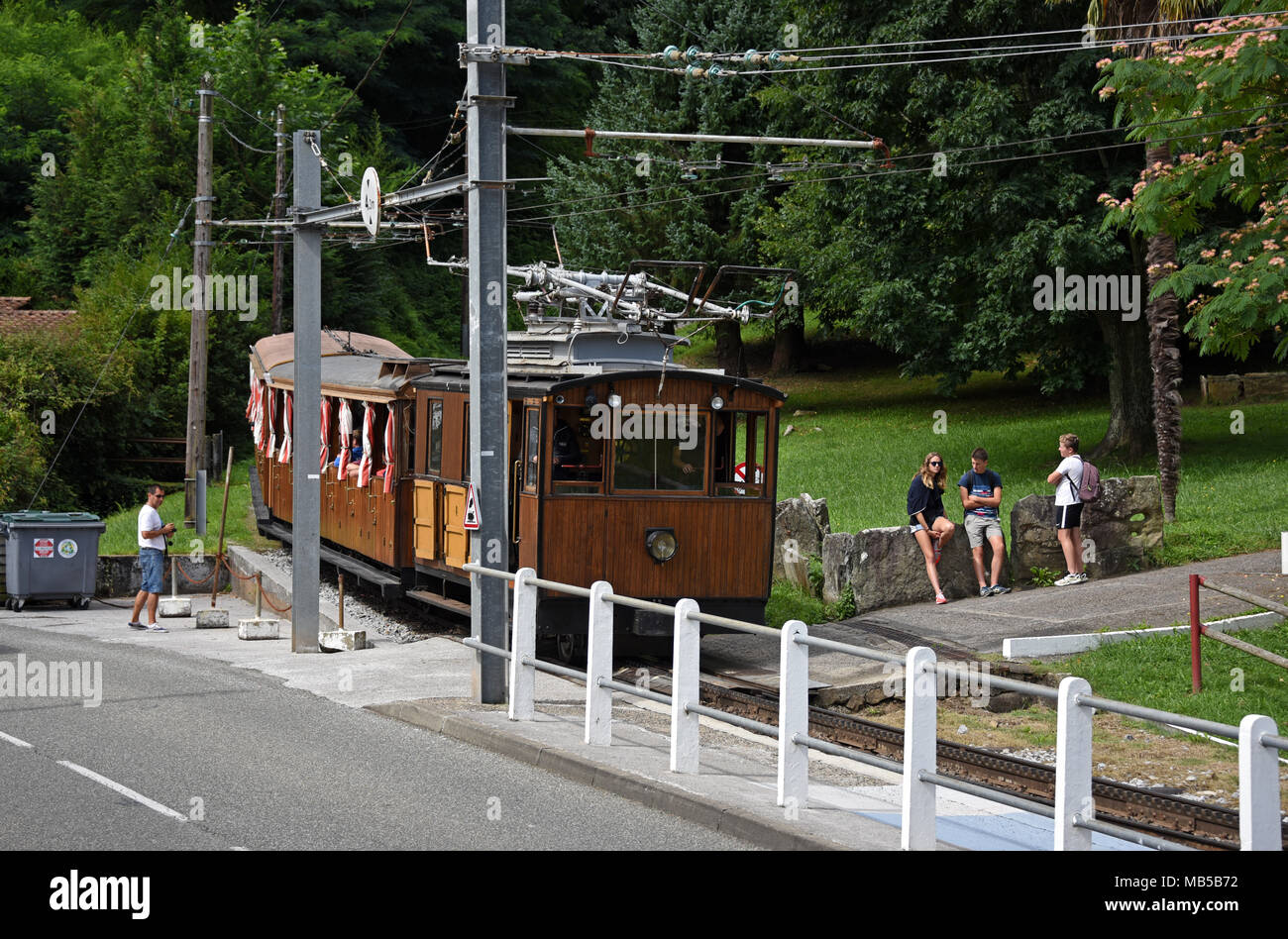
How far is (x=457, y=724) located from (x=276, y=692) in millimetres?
2952

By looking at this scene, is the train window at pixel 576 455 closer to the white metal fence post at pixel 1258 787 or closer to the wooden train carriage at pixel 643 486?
the wooden train carriage at pixel 643 486

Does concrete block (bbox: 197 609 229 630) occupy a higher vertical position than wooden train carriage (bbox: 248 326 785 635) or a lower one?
lower

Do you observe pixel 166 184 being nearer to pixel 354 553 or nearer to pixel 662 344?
pixel 354 553

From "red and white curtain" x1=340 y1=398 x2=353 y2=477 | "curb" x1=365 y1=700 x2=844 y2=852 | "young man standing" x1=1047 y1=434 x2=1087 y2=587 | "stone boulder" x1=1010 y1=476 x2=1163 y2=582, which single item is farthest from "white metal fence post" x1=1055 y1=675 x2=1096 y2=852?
"red and white curtain" x1=340 y1=398 x2=353 y2=477

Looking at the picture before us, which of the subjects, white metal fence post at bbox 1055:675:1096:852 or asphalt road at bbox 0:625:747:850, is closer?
white metal fence post at bbox 1055:675:1096:852

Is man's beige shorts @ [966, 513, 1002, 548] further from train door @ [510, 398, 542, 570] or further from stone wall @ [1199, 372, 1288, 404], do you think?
stone wall @ [1199, 372, 1288, 404]

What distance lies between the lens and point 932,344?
32.7 meters

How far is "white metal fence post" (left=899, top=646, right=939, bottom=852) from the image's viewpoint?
25.1 feet

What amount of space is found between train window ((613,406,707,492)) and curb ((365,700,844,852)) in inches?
164

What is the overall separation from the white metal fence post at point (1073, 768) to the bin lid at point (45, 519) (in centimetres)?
1906

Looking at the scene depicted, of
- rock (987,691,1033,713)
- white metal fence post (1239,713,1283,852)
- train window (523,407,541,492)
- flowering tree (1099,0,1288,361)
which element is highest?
flowering tree (1099,0,1288,361)

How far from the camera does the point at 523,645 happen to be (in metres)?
11.6

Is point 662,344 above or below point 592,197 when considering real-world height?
below

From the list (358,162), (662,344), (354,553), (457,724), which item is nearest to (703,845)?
(457,724)
